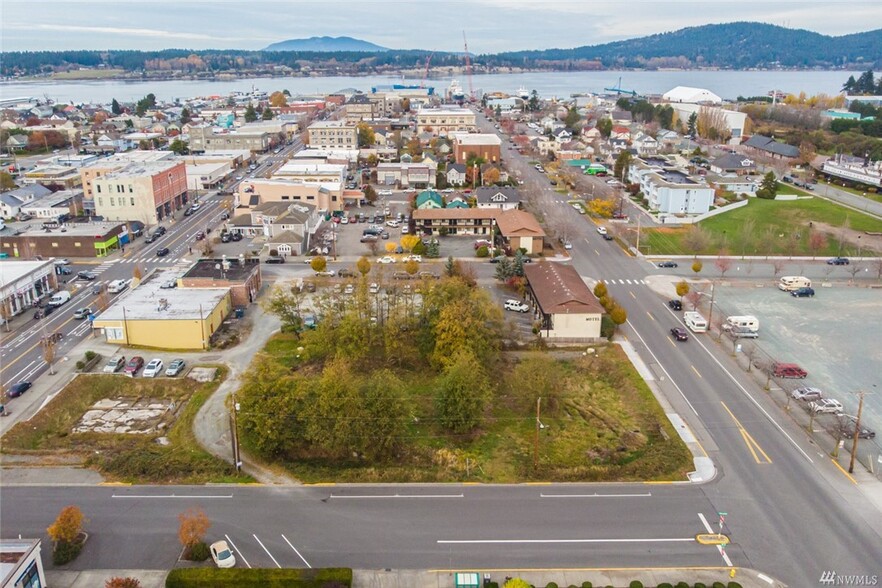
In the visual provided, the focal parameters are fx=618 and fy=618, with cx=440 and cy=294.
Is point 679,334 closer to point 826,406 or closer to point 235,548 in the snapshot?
point 826,406

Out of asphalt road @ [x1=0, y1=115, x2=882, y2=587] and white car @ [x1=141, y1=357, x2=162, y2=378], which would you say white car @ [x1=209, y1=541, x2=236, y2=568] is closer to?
asphalt road @ [x1=0, y1=115, x2=882, y2=587]

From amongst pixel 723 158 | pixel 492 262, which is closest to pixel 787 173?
pixel 723 158

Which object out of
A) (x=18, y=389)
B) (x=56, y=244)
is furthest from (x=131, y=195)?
(x=18, y=389)

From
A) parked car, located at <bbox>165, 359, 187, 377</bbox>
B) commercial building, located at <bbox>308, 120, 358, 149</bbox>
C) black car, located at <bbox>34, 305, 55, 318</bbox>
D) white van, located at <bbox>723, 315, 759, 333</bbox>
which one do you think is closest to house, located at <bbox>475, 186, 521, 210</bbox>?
white van, located at <bbox>723, 315, 759, 333</bbox>

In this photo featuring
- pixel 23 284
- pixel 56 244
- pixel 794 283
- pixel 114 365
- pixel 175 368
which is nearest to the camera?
pixel 175 368

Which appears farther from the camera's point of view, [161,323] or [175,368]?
[161,323]

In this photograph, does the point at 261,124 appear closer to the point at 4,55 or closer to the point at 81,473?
the point at 81,473

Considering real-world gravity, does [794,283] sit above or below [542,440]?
above
